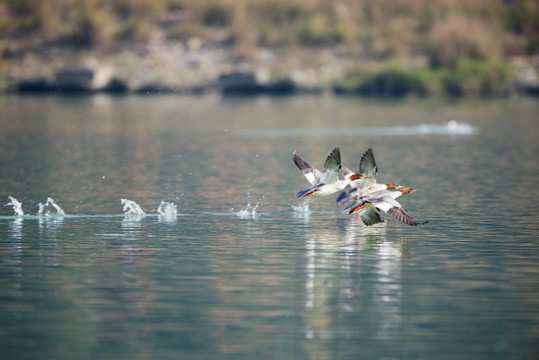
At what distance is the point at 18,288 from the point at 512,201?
13.2m

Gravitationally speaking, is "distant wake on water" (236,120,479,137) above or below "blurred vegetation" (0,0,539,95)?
below

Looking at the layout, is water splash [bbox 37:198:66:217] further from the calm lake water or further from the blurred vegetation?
the blurred vegetation

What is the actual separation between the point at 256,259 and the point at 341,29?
67734mm

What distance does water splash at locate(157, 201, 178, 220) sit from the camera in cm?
2292

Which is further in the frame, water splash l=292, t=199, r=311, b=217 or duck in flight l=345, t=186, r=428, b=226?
water splash l=292, t=199, r=311, b=217

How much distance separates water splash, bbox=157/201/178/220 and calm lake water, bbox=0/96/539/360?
0.69ft

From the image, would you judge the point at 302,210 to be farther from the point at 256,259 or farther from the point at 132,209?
the point at 256,259

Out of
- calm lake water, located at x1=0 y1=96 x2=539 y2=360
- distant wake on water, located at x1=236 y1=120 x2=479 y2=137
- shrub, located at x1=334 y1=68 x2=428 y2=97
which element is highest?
shrub, located at x1=334 y1=68 x2=428 y2=97

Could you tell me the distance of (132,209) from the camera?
77.0 feet

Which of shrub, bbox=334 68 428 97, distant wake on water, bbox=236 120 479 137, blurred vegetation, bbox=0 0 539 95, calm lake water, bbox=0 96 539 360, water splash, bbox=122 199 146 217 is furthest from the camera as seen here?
blurred vegetation, bbox=0 0 539 95

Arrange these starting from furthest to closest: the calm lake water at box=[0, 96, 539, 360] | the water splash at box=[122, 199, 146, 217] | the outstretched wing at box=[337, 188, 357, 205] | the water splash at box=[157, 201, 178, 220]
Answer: the water splash at box=[122, 199, 146, 217], the water splash at box=[157, 201, 178, 220], the outstretched wing at box=[337, 188, 357, 205], the calm lake water at box=[0, 96, 539, 360]

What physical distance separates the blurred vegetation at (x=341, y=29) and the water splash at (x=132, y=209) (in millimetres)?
53678

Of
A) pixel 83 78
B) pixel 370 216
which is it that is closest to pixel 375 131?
pixel 370 216

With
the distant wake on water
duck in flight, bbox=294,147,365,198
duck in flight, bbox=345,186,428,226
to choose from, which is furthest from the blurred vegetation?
duck in flight, bbox=294,147,365,198
